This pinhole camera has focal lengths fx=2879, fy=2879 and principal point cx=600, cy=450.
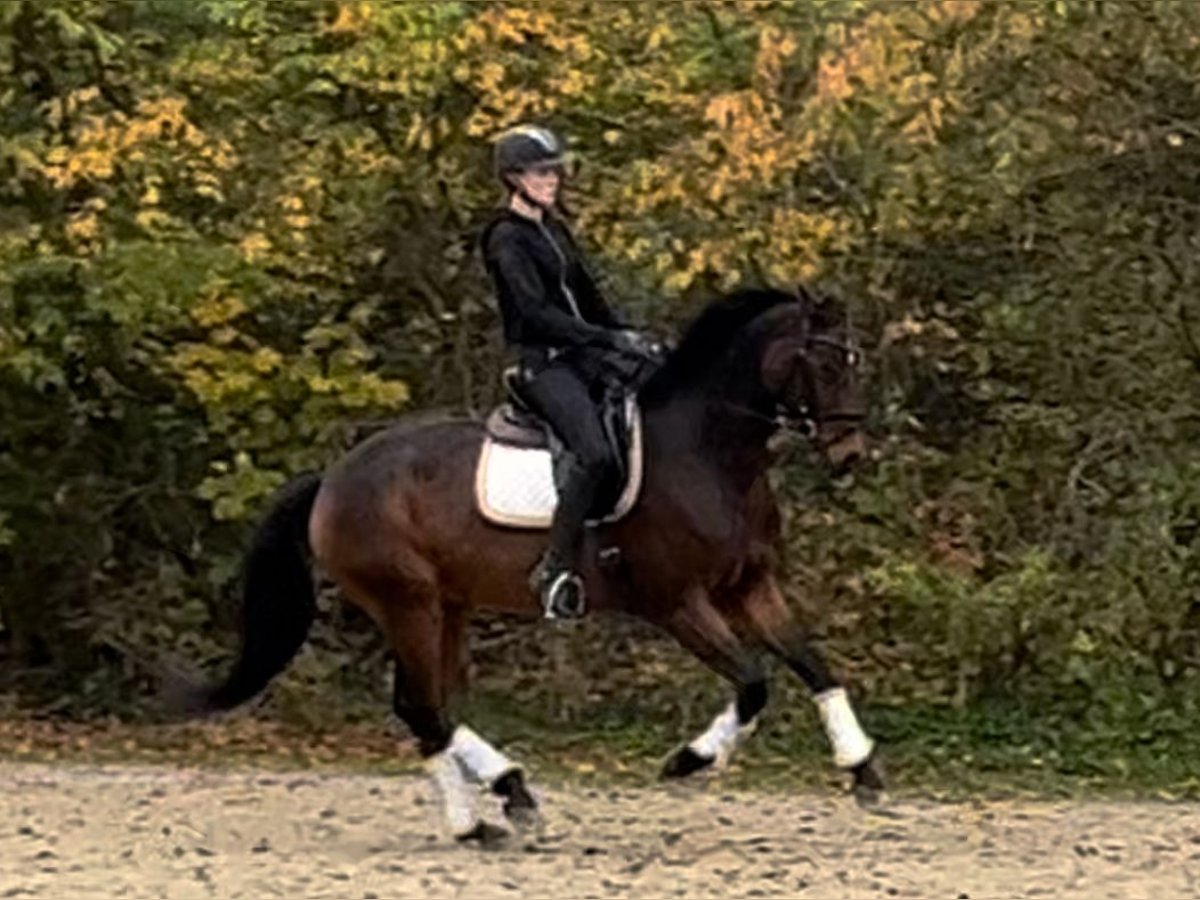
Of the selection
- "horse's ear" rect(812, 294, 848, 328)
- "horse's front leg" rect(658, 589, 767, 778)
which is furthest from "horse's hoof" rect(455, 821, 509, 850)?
"horse's ear" rect(812, 294, 848, 328)

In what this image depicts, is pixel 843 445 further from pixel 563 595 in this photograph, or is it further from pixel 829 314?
pixel 563 595

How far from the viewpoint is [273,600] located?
37.5ft

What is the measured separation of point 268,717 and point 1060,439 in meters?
4.79

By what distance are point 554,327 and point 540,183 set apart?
516 mm

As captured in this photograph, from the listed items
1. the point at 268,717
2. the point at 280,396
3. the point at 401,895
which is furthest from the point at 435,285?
the point at 401,895

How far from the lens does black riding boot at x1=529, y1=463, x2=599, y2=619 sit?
10.2 metres

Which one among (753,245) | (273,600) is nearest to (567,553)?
(273,600)

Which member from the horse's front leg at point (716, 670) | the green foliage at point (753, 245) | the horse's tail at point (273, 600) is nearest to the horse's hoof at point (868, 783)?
the horse's front leg at point (716, 670)

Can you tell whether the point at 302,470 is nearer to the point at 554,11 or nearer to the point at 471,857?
the point at 554,11

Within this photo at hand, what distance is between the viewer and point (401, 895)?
364 inches

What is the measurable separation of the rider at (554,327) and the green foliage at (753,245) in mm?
3429

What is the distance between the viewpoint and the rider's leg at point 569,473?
10.2 metres

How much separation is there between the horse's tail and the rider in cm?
138

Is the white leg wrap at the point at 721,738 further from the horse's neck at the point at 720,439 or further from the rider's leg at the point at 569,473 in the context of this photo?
the horse's neck at the point at 720,439
